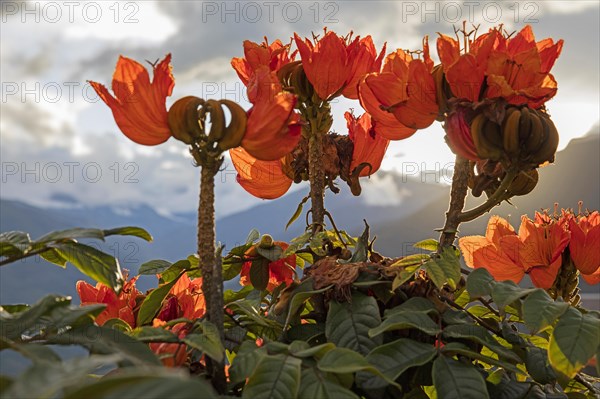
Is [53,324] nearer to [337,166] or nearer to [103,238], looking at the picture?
[103,238]

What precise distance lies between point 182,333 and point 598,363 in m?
0.52

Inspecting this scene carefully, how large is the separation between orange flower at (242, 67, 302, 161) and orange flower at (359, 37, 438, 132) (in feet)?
0.75

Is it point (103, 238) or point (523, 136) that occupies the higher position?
point (523, 136)

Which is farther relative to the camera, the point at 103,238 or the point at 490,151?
the point at 490,151

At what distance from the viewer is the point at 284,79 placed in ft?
3.92

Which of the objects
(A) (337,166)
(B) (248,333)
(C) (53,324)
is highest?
(A) (337,166)

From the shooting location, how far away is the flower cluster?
1210 mm

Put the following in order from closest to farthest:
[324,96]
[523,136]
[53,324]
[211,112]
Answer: [53,324] < [211,112] < [523,136] < [324,96]

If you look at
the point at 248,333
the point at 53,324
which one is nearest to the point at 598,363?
the point at 248,333

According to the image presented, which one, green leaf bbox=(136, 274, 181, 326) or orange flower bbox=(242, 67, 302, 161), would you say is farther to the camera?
green leaf bbox=(136, 274, 181, 326)

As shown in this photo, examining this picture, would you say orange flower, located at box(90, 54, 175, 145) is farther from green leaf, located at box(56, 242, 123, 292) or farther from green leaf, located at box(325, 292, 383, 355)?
green leaf, located at box(325, 292, 383, 355)

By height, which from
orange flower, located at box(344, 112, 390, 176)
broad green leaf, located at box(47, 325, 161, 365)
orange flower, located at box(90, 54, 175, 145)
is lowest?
broad green leaf, located at box(47, 325, 161, 365)

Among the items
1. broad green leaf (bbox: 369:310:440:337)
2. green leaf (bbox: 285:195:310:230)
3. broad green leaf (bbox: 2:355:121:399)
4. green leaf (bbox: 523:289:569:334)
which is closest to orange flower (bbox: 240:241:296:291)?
green leaf (bbox: 285:195:310:230)

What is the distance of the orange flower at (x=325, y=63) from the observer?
1.14m
